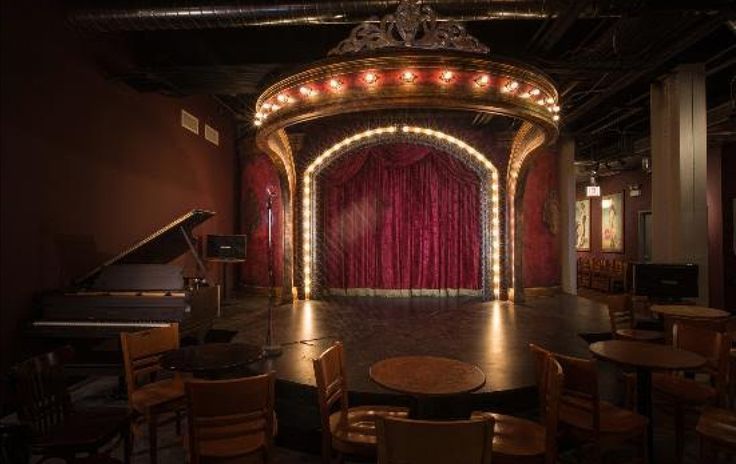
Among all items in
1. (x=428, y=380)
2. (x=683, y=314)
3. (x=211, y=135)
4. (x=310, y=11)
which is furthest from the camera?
(x=211, y=135)

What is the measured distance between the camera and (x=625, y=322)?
16.8ft

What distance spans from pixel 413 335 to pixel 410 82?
2.91 metres

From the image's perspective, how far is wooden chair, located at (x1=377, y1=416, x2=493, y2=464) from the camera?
5.88ft

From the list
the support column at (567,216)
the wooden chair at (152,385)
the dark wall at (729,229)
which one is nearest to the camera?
the wooden chair at (152,385)

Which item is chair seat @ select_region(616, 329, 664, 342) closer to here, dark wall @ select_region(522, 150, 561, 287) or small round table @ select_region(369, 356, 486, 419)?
small round table @ select_region(369, 356, 486, 419)

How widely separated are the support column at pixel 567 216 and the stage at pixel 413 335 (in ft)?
2.42

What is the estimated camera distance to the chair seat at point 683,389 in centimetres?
337

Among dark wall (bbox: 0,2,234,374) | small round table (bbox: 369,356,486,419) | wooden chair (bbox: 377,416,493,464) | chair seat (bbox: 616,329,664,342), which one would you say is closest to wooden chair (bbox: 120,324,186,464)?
small round table (bbox: 369,356,486,419)

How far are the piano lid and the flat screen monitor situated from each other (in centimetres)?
569

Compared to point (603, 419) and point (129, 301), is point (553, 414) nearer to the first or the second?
point (603, 419)

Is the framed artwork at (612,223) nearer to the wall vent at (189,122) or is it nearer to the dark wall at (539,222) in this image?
the dark wall at (539,222)

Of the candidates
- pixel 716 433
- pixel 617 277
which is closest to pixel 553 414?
pixel 716 433

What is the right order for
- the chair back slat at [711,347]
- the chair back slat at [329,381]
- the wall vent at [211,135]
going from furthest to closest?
1. the wall vent at [211,135]
2. the chair back slat at [711,347]
3. the chair back slat at [329,381]

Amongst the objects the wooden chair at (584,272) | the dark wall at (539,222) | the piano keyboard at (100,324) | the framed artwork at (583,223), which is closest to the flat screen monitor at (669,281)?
the dark wall at (539,222)
